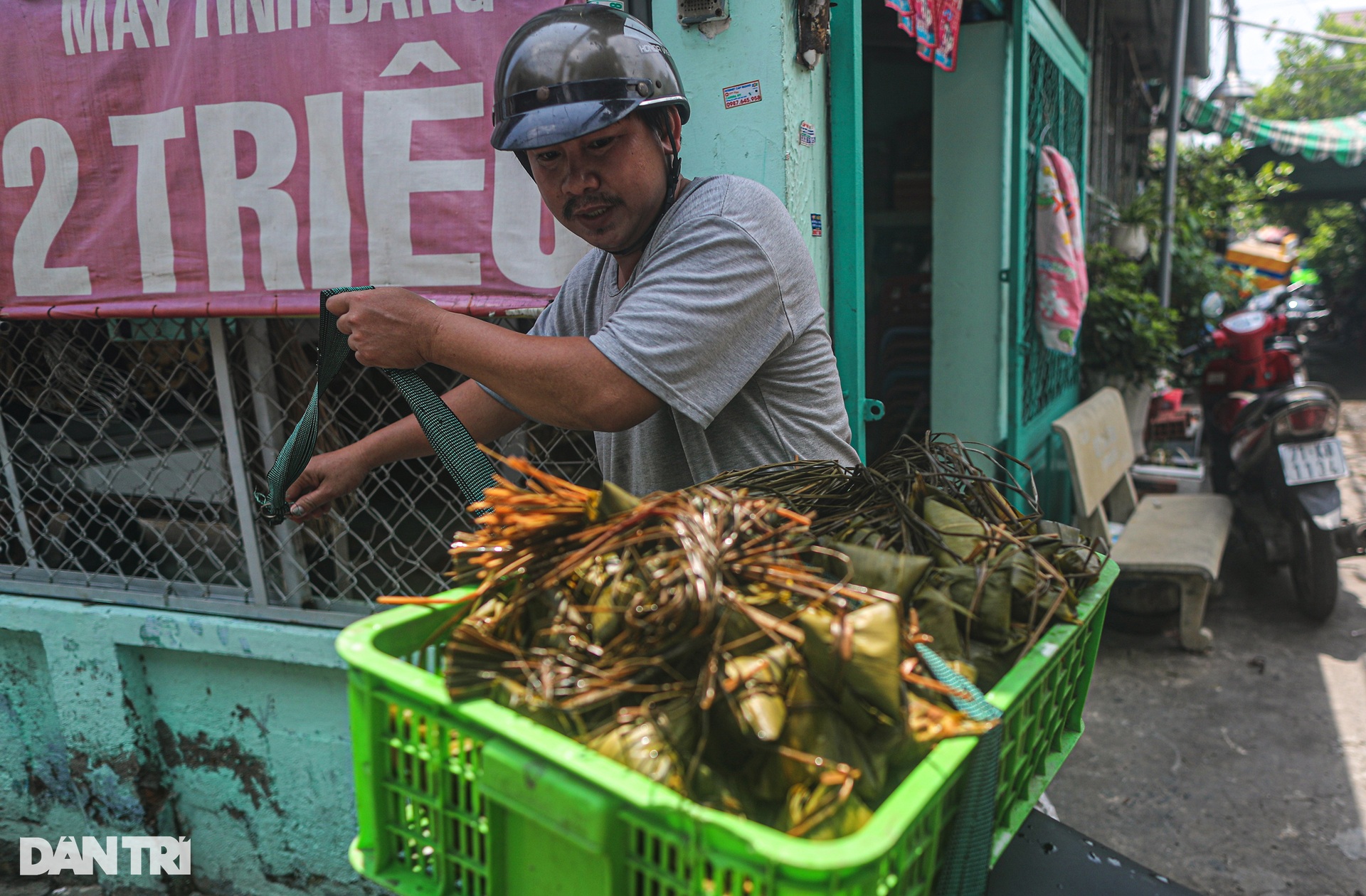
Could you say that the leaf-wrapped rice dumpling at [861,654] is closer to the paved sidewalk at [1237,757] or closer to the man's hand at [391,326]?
the man's hand at [391,326]

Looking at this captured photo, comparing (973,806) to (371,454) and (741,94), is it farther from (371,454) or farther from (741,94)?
(741,94)

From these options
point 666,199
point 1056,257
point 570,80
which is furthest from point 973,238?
point 570,80

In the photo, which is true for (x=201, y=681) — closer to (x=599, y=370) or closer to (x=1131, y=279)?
(x=599, y=370)

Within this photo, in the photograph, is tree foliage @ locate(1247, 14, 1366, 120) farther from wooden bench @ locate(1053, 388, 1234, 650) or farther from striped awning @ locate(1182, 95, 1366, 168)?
wooden bench @ locate(1053, 388, 1234, 650)

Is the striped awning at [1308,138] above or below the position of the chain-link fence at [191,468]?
above

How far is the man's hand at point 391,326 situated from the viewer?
4.75ft

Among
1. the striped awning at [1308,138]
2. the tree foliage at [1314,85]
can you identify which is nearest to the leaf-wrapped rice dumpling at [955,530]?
the striped awning at [1308,138]

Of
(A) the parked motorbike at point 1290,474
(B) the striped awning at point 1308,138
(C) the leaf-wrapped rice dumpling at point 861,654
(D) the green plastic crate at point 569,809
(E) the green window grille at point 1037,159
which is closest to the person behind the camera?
(D) the green plastic crate at point 569,809

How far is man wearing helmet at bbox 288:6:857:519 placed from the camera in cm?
138

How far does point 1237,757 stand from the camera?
331 cm

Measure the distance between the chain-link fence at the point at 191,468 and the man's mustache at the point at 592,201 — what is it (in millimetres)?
907

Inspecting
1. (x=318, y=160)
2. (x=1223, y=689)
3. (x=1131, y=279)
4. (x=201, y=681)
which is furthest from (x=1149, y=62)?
(x=201, y=681)

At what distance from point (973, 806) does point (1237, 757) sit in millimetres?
3088

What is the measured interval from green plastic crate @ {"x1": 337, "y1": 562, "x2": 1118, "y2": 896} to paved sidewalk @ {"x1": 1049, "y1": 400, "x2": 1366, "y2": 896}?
86.1 inches
